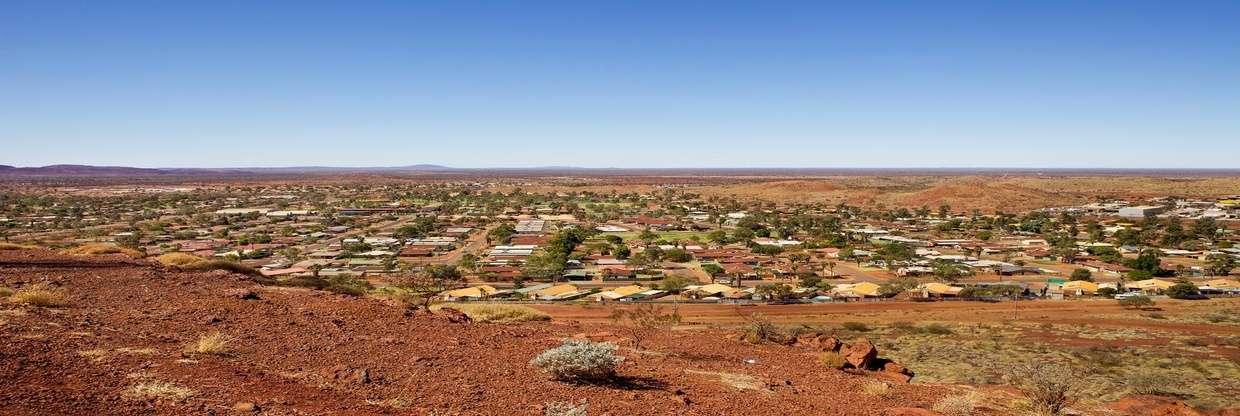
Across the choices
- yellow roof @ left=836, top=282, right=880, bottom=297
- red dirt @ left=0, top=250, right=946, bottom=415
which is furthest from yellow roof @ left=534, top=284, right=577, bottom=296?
red dirt @ left=0, top=250, right=946, bottom=415

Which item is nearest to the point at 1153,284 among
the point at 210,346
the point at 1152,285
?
the point at 1152,285

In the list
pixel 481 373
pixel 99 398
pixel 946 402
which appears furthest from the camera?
pixel 946 402

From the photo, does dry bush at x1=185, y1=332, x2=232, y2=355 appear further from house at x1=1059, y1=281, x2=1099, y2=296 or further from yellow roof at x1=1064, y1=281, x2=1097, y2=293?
yellow roof at x1=1064, y1=281, x2=1097, y2=293

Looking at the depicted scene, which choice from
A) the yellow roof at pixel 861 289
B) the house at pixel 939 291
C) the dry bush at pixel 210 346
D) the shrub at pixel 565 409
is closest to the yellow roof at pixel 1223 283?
the house at pixel 939 291

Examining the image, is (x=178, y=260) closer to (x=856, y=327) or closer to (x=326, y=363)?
(x=326, y=363)

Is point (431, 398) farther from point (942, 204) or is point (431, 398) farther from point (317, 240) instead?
point (942, 204)

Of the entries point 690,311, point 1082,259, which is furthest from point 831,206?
point 690,311
